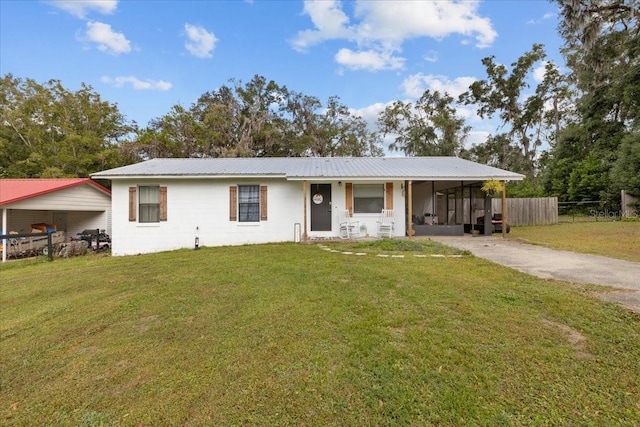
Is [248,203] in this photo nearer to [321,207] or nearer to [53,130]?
[321,207]

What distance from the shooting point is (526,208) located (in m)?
16.7

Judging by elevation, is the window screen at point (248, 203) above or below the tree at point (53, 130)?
below

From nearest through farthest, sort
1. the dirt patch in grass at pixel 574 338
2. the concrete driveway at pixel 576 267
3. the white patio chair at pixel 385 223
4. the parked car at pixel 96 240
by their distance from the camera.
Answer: the dirt patch in grass at pixel 574 338, the concrete driveway at pixel 576 267, the white patio chair at pixel 385 223, the parked car at pixel 96 240

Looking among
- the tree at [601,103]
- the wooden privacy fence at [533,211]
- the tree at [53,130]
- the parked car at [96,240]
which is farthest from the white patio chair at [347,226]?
the tree at [53,130]

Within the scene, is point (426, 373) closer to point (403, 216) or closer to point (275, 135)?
point (403, 216)

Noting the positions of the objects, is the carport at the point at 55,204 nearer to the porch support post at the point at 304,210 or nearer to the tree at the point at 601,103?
the porch support post at the point at 304,210

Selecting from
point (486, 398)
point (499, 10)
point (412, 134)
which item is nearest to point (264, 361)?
point (486, 398)

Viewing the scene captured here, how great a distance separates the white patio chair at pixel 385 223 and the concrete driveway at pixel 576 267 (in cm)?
306

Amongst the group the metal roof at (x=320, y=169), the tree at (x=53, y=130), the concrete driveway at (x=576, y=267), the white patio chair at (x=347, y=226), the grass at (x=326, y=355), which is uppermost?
the tree at (x=53, y=130)

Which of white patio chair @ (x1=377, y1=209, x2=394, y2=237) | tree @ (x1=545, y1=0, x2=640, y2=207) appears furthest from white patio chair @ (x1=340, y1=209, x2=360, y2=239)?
tree @ (x1=545, y1=0, x2=640, y2=207)

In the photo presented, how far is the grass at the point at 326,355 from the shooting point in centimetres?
204

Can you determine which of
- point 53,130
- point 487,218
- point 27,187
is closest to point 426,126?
point 487,218

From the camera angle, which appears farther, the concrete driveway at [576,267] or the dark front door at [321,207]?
the dark front door at [321,207]

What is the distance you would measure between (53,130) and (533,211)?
3213 cm
